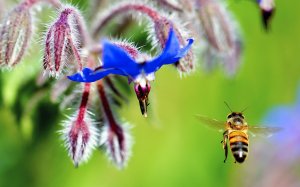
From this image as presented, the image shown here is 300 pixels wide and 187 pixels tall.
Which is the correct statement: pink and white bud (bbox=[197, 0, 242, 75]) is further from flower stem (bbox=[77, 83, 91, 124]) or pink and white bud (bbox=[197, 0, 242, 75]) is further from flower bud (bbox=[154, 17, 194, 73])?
flower stem (bbox=[77, 83, 91, 124])

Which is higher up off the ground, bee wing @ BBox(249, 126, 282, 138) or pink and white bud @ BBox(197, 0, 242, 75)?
pink and white bud @ BBox(197, 0, 242, 75)

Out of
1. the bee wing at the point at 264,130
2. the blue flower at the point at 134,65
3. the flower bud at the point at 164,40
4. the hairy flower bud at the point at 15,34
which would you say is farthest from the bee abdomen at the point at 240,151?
the hairy flower bud at the point at 15,34

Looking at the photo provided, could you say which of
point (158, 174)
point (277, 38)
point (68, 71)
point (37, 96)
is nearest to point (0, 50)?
point (68, 71)

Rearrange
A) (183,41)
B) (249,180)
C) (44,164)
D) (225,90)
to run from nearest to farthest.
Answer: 1. (183,41)
2. (44,164)
3. (249,180)
4. (225,90)

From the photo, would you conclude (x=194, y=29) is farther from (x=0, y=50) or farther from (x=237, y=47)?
(x=0, y=50)

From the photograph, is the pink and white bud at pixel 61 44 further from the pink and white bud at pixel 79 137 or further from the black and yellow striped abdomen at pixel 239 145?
the black and yellow striped abdomen at pixel 239 145

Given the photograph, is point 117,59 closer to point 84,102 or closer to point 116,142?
point 84,102

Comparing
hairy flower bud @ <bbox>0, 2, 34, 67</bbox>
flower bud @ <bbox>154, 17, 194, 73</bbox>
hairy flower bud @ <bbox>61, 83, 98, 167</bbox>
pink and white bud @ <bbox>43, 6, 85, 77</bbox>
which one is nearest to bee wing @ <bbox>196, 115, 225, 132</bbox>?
flower bud @ <bbox>154, 17, 194, 73</bbox>

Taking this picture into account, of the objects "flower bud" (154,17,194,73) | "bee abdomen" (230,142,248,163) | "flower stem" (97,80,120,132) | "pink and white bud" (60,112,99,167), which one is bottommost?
"pink and white bud" (60,112,99,167)
